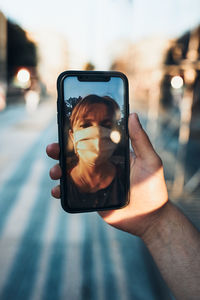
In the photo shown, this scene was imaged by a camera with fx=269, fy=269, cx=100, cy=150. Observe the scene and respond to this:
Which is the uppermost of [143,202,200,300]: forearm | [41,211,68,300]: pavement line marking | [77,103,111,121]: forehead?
[77,103,111,121]: forehead

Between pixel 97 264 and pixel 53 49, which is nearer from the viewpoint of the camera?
pixel 97 264

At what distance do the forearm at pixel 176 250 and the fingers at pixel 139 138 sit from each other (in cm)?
24

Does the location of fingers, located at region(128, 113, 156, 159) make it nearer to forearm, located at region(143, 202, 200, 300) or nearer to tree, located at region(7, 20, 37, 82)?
forearm, located at region(143, 202, 200, 300)

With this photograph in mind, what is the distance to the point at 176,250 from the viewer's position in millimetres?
1039

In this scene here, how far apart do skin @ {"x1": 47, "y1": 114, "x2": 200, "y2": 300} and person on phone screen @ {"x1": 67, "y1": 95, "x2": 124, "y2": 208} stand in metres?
0.06

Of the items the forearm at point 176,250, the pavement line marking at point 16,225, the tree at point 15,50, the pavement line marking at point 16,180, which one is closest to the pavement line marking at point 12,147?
the pavement line marking at point 16,180

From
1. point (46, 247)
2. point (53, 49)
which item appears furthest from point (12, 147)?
point (53, 49)

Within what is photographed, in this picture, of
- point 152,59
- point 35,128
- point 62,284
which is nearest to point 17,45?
point 152,59

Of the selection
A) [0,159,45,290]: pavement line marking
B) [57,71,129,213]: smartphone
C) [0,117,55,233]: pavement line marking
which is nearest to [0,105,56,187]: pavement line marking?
[0,117,55,233]: pavement line marking

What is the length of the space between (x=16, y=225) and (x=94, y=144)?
76.1 inches

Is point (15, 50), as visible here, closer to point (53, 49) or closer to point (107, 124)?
point (107, 124)

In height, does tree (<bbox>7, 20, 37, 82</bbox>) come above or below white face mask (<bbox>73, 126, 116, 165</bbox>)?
above

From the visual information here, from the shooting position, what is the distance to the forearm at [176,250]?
0.97 m

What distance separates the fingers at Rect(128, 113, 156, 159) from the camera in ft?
3.49
